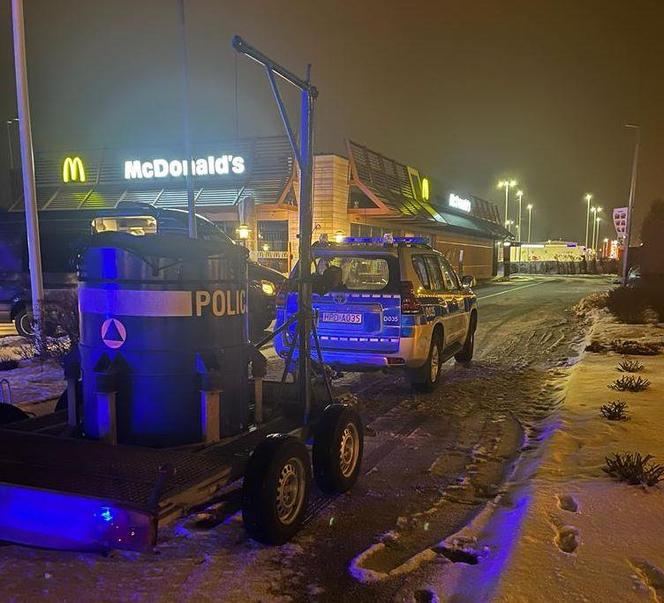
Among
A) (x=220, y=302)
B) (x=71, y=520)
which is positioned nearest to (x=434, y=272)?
(x=220, y=302)

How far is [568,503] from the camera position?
415 centimetres

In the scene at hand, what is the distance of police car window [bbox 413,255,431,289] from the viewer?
8.00 metres

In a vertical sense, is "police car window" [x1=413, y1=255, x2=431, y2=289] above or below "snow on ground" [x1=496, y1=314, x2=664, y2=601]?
above

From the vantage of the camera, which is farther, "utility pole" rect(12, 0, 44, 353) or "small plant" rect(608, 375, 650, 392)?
"utility pole" rect(12, 0, 44, 353)

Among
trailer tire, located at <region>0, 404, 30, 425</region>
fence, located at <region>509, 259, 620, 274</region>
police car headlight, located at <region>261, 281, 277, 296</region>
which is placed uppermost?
police car headlight, located at <region>261, 281, 277, 296</region>

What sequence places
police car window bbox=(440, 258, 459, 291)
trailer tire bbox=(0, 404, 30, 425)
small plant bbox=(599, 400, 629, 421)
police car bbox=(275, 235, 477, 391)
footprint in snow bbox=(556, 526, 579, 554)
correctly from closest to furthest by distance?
footprint in snow bbox=(556, 526, 579, 554) → trailer tire bbox=(0, 404, 30, 425) → small plant bbox=(599, 400, 629, 421) → police car bbox=(275, 235, 477, 391) → police car window bbox=(440, 258, 459, 291)

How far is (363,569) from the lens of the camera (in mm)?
3471

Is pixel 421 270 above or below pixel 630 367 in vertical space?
above

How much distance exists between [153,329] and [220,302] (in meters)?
0.48

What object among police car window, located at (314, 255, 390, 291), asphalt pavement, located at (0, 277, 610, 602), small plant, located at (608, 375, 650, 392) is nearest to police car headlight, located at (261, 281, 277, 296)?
police car window, located at (314, 255, 390, 291)

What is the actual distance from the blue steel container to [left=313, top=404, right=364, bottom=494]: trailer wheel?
93cm

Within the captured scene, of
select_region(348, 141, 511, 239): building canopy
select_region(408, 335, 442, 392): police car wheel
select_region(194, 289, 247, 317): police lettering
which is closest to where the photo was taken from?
select_region(194, 289, 247, 317): police lettering

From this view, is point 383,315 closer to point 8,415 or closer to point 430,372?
point 430,372

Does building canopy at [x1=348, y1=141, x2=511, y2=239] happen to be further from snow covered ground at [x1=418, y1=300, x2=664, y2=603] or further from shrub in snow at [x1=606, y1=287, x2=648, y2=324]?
snow covered ground at [x1=418, y1=300, x2=664, y2=603]
